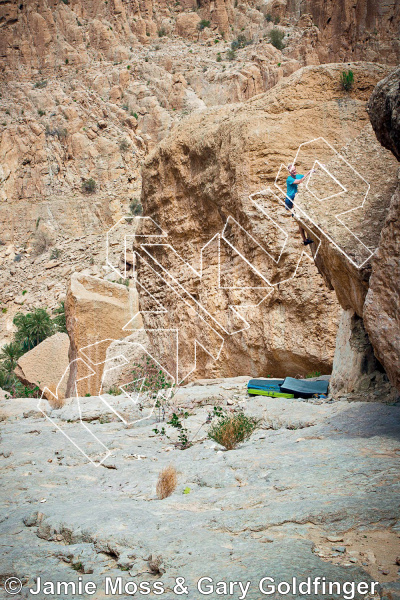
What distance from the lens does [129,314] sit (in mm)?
13852

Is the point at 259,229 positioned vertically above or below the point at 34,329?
above

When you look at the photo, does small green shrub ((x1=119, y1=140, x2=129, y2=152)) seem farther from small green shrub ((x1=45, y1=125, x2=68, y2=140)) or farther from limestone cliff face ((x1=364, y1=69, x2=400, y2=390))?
limestone cliff face ((x1=364, y1=69, x2=400, y2=390))

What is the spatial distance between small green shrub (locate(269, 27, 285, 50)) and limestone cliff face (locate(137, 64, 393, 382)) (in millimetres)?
40956

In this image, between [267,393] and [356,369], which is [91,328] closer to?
[267,393]

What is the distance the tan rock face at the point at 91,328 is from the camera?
41.9 feet

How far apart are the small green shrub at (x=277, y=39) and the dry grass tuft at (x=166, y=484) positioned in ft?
157

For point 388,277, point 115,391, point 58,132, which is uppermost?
point 388,277

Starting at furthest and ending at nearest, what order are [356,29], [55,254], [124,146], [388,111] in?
[124,146] < [356,29] < [55,254] < [388,111]

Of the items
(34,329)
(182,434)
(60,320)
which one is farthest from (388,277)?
(34,329)

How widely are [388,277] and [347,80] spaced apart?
18.3 feet

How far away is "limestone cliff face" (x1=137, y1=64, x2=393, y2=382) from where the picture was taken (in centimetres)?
725

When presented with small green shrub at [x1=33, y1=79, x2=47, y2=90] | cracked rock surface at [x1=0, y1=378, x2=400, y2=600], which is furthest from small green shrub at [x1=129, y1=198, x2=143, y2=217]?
cracked rock surface at [x1=0, y1=378, x2=400, y2=600]

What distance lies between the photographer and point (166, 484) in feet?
10.7

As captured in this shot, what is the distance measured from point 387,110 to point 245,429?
106 inches
